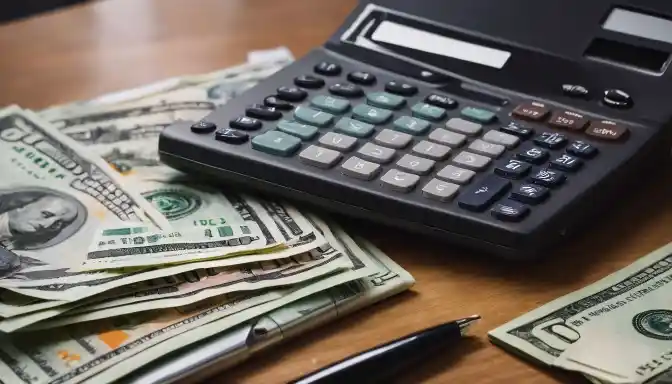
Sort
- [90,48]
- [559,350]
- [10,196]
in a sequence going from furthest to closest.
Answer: [90,48], [10,196], [559,350]

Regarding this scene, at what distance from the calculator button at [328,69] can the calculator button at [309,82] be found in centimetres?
1

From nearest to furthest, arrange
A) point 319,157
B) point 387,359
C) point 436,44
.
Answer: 1. point 387,359
2. point 319,157
3. point 436,44

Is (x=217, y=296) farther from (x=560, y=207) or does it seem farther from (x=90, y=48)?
(x=90, y=48)

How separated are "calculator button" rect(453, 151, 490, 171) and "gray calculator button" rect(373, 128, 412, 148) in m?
0.03

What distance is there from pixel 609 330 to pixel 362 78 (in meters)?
0.24

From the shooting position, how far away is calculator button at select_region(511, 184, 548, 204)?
1.56 ft

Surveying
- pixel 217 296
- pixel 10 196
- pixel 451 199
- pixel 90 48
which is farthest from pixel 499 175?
pixel 90 48

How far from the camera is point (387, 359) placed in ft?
1.37

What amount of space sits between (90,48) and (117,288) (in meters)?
0.39

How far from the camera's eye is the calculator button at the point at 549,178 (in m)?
0.49

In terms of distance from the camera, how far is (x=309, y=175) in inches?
20.1

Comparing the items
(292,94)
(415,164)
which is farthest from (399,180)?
(292,94)

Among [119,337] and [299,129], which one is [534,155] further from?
[119,337]

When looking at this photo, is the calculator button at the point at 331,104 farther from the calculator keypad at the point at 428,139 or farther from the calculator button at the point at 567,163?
the calculator button at the point at 567,163
